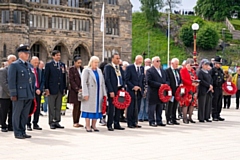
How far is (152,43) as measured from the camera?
69.2 metres

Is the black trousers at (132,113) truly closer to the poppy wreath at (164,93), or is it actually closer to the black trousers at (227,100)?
the poppy wreath at (164,93)

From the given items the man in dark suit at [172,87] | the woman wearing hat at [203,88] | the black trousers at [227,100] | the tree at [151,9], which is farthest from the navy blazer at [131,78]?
the tree at [151,9]

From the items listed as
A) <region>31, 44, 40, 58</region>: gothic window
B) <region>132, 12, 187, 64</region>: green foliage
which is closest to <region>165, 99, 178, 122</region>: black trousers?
<region>31, 44, 40, 58</region>: gothic window

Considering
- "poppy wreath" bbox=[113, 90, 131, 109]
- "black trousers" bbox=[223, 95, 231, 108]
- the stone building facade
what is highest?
the stone building facade

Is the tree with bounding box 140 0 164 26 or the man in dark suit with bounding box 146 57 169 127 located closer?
the man in dark suit with bounding box 146 57 169 127

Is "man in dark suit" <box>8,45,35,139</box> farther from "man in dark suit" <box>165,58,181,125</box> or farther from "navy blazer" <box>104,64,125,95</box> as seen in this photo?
"man in dark suit" <box>165,58,181,125</box>

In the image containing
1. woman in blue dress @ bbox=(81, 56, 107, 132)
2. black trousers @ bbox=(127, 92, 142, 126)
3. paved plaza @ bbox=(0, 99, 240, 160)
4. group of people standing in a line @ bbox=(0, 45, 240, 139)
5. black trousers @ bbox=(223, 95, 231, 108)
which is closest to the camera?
paved plaza @ bbox=(0, 99, 240, 160)

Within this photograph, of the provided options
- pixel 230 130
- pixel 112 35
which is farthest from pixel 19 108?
pixel 112 35

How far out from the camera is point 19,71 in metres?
11.3

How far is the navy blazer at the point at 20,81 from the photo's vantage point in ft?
36.7

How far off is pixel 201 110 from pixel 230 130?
7.95 ft

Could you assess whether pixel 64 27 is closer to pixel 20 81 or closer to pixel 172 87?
pixel 172 87

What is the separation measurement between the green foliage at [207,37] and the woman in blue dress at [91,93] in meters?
54.5

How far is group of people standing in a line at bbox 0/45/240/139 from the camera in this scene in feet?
37.4
